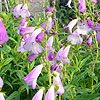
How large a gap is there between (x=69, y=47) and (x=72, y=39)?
0.08m

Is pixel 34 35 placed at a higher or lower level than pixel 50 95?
higher

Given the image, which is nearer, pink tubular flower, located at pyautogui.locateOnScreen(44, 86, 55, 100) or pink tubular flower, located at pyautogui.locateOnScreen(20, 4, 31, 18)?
pink tubular flower, located at pyautogui.locateOnScreen(44, 86, 55, 100)

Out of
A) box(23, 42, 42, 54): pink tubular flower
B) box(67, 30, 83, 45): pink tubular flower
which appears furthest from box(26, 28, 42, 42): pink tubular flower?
box(67, 30, 83, 45): pink tubular flower

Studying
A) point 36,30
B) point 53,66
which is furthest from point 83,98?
point 36,30

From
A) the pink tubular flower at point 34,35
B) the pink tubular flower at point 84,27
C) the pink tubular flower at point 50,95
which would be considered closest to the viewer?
the pink tubular flower at point 50,95

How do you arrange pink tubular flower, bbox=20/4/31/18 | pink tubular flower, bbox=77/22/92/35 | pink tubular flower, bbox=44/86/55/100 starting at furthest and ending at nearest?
pink tubular flower, bbox=20/4/31/18
pink tubular flower, bbox=77/22/92/35
pink tubular flower, bbox=44/86/55/100

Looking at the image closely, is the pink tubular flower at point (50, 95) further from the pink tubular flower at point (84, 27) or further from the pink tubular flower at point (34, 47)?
the pink tubular flower at point (84, 27)

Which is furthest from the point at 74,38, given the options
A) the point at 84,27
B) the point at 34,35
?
the point at 34,35

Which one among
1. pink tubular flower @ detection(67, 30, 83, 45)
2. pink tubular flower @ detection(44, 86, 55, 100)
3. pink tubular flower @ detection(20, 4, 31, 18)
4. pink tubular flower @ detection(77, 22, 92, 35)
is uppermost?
pink tubular flower @ detection(20, 4, 31, 18)

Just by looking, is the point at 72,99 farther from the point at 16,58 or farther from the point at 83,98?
the point at 16,58

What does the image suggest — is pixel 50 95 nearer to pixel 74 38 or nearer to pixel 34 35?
pixel 34 35

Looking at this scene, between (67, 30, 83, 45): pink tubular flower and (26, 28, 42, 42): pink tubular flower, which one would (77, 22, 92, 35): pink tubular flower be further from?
(26, 28, 42, 42): pink tubular flower

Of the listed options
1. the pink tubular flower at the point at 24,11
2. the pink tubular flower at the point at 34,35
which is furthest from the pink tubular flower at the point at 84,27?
the pink tubular flower at the point at 24,11

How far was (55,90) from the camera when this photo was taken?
1110 mm
